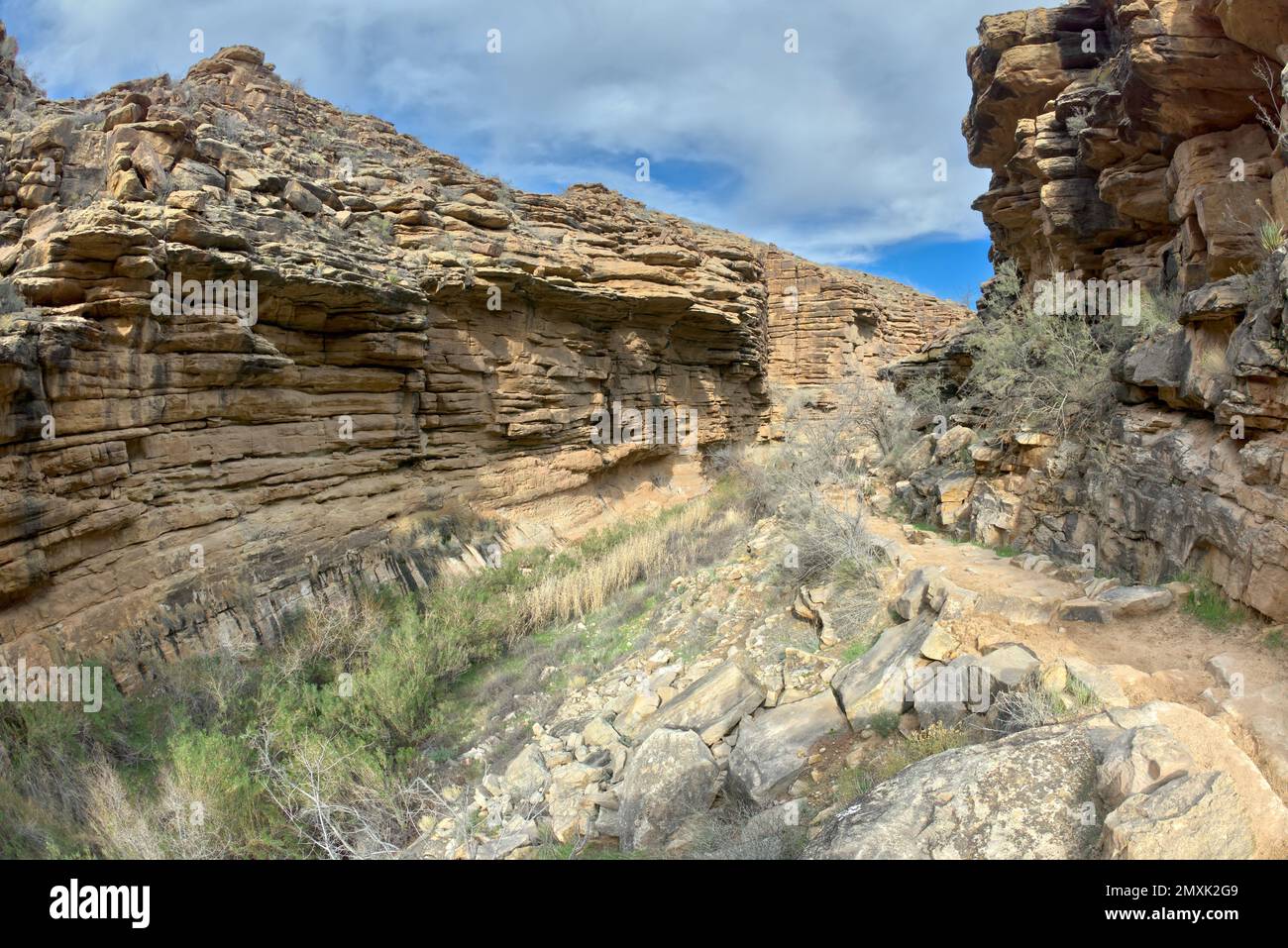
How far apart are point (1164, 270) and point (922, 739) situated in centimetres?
752

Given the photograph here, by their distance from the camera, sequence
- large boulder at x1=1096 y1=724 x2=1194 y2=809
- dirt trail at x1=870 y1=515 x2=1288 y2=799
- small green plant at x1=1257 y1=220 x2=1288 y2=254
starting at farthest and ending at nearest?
1. small green plant at x1=1257 y1=220 x2=1288 y2=254
2. dirt trail at x1=870 y1=515 x2=1288 y2=799
3. large boulder at x1=1096 y1=724 x2=1194 y2=809

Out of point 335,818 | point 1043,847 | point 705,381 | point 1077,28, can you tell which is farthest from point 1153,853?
point 705,381

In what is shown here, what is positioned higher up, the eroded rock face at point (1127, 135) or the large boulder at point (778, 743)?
the eroded rock face at point (1127, 135)

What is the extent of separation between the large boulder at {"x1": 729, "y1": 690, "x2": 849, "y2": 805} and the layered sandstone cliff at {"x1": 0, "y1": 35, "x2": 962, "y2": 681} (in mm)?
6668

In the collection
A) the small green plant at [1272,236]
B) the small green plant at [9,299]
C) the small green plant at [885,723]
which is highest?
the small green plant at [9,299]

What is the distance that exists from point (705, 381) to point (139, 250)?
1277cm

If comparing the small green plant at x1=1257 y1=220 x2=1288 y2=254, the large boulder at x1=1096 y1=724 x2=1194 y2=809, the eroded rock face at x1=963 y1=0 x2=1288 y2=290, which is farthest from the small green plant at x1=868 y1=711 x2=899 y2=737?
the eroded rock face at x1=963 y1=0 x2=1288 y2=290

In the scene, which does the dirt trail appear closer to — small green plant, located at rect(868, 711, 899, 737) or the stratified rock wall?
small green plant, located at rect(868, 711, 899, 737)

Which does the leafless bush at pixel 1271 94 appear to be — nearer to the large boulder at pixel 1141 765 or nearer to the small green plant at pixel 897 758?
the large boulder at pixel 1141 765

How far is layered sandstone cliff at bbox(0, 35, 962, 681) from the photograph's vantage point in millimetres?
6707

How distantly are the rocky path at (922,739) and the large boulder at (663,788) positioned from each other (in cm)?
1

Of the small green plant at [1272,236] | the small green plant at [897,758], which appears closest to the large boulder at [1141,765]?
the small green plant at [897,758]

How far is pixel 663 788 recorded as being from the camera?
4328 mm

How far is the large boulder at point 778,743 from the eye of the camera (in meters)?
4.08
